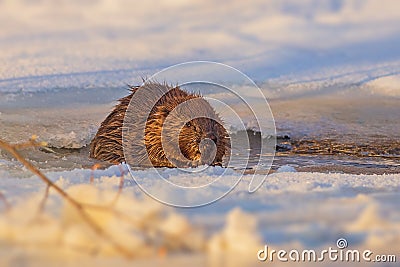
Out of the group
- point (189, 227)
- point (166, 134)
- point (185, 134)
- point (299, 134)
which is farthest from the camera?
point (299, 134)

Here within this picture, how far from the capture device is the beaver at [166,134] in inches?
177

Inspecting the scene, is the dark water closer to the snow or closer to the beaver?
the beaver

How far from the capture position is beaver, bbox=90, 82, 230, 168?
4484 mm

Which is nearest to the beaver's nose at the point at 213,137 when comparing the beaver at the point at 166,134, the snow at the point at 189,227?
the beaver at the point at 166,134

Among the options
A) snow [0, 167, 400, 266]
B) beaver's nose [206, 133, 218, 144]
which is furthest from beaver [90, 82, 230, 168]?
snow [0, 167, 400, 266]

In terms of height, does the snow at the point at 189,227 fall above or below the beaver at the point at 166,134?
below

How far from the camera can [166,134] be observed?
466 centimetres

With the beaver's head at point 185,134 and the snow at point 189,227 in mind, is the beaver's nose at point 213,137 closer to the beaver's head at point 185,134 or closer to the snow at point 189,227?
the beaver's head at point 185,134

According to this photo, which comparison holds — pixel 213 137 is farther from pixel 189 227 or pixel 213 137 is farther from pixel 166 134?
pixel 189 227

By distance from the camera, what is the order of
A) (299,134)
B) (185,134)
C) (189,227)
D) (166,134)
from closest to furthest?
(189,227), (185,134), (166,134), (299,134)

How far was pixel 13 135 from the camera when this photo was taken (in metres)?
5.59

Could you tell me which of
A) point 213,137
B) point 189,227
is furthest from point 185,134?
point 189,227

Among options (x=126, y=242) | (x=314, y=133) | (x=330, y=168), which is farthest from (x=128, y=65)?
(x=126, y=242)

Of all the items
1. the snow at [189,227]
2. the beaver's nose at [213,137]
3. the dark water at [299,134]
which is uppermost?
the dark water at [299,134]
